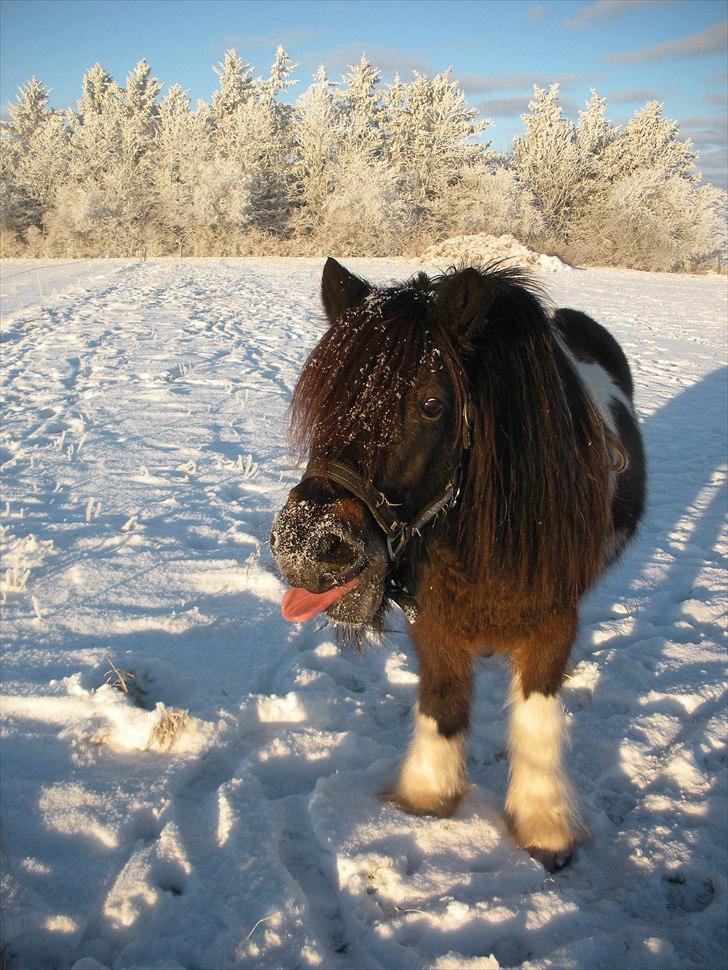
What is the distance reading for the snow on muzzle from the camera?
1.54 meters

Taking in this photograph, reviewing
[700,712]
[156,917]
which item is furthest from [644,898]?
[156,917]

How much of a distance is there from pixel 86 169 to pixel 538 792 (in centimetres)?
4140

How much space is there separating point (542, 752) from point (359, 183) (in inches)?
1260

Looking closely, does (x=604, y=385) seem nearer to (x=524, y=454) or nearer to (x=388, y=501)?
(x=524, y=454)

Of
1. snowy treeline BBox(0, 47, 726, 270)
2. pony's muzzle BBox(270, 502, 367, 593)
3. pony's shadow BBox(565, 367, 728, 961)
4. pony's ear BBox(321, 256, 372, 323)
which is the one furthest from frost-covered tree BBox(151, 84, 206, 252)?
pony's muzzle BBox(270, 502, 367, 593)

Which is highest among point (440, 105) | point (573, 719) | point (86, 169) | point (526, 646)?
point (440, 105)

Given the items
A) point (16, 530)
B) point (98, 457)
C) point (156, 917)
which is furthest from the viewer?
point (98, 457)

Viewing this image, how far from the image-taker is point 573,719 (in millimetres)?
2887

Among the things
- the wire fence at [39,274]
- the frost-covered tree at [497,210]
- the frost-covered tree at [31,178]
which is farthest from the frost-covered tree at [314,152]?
the frost-covered tree at [31,178]

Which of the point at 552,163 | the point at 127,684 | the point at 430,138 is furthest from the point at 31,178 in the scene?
the point at 127,684

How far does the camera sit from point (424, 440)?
1.70 meters

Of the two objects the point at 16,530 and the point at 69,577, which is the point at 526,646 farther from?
the point at 16,530

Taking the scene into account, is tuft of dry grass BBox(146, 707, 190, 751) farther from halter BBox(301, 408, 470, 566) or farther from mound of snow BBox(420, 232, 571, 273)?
mound of snow BBox(420, 232, 571, 273)

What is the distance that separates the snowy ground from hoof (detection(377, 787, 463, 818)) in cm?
6
